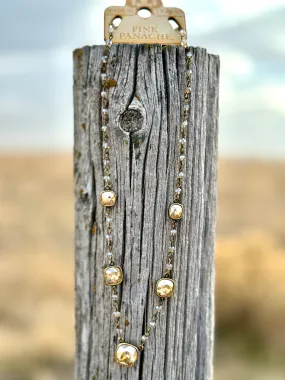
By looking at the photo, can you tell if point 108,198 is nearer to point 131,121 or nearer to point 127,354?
point 131,121

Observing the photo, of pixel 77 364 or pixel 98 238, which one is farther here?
pixel 77 364

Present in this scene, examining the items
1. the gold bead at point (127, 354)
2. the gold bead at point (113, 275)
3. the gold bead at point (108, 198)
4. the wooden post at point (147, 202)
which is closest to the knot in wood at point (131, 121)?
the wooden post at point (147, 202)

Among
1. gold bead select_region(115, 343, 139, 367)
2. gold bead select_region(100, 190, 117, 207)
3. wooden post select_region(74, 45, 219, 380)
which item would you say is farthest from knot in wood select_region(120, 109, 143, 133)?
gold bead select_region(115, 343, 139, 367)

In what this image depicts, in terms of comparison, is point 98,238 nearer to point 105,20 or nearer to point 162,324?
point 162,324

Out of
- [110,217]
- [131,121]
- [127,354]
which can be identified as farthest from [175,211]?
[127,354]

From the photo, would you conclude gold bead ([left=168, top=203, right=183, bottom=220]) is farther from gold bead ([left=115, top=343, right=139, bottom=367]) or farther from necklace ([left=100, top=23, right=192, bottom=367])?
gold bead ([left=115, top=343, right=139, bottom=367])

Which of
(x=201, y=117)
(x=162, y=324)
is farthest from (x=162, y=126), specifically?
(x=162, y=324)
